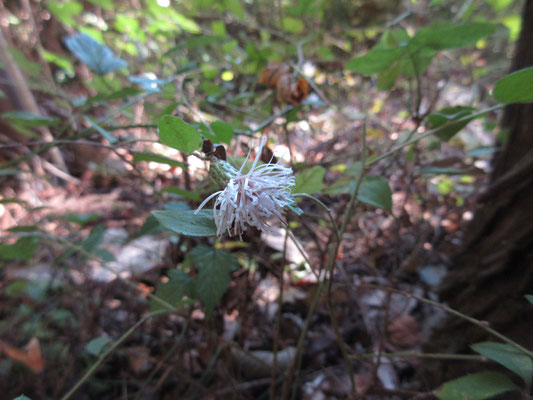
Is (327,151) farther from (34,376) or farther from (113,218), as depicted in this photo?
(113,218)

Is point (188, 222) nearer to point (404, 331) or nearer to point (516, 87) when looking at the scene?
point (516, 87)

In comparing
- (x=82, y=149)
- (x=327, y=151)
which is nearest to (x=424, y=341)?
(x=327, y=151)

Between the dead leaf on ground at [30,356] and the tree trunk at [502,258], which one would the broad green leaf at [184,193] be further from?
the dead leaf on ground at [30,356]

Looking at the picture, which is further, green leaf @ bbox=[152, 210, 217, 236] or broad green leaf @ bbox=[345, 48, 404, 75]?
broad green leaf @ bbox=[345, 48, 404, 75]

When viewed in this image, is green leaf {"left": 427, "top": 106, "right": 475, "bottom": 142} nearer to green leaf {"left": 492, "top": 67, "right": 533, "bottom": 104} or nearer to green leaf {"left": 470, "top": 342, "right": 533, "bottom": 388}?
green leaf {"left": 492, "top": 67, "right": 533, "bottom": 104}

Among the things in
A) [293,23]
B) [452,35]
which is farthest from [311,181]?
[293,23]

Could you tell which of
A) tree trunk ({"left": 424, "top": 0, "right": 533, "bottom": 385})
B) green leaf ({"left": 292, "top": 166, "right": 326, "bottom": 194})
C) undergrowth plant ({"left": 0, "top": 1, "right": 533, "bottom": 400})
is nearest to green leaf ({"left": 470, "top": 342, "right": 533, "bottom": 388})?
undergrowth plant ({"left": 0, "top": 1, "right": 533, "bottom": 400})

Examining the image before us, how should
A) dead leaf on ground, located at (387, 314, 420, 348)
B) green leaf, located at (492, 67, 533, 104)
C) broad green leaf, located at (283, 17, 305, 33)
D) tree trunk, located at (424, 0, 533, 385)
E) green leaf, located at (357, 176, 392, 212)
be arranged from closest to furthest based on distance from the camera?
green leaf, located at (492, 67, 533, 104)
green leaf, located at (357, 176, 392, 212)
tree trunk, located at (424, 0, 533, 385)
dead leaf on ground, located at (387, 314, 420, 348)
broad green leaf, located at (283, 17, 305, 33)
